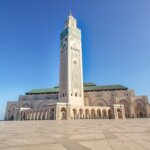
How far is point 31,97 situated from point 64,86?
88.3 feet

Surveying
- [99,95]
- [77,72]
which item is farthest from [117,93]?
[77,72]

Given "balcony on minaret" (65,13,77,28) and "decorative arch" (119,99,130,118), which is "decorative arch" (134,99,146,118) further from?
"balcony on minaret" (65,13,77,28)

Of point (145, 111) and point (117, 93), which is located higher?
point (117, 93)

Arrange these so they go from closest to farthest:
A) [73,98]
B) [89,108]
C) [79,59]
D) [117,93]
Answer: [89,108], [73,98], [79,59], [117,93]

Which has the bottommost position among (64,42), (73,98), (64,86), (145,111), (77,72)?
(145,111)

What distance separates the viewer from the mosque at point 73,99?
143 feet

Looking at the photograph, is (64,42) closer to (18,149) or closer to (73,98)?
(73,98)

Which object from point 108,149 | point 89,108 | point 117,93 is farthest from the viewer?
point 117,93

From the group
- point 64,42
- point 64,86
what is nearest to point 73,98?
point 64,86

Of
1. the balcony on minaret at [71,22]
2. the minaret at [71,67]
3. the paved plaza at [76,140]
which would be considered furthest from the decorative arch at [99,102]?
the paved plaza at [76,140]

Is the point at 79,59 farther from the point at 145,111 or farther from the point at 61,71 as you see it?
the point at 145,111

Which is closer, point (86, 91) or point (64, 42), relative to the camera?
point (64, 42)

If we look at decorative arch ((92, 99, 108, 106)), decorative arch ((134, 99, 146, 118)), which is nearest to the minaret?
decorative arch ((92, 99, 108, 106))

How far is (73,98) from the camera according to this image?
49688 mm
